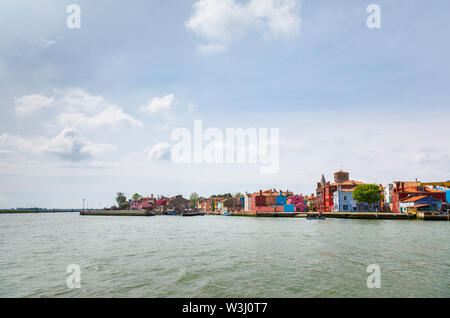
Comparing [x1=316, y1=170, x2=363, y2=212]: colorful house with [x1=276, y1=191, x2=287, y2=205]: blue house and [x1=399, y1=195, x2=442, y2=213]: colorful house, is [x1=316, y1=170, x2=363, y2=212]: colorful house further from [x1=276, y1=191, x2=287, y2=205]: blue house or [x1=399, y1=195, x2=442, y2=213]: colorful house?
[x1=399, y1=195, x2=442, y2=213]: colorful house

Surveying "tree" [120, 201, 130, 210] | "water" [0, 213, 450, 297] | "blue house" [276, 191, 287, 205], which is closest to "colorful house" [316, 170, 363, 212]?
"blue house" [276, 191, 287, 205]

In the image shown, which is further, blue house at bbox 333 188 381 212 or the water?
blue house at bbox 333 188 381 212

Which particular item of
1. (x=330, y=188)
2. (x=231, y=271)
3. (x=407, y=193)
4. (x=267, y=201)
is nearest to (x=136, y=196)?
(x=267, y=201)

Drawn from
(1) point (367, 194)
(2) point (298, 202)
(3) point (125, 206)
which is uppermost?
(1) point (367, 194)

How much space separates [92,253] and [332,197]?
92802mm

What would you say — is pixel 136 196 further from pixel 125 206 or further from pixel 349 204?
pixel 349 204

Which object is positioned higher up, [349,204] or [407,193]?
[407,193]

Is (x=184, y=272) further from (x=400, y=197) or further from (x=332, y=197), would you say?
(x=332, y=197)

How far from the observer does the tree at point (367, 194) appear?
85562 mm

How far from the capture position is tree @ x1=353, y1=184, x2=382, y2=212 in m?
85.6

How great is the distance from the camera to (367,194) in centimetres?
8556

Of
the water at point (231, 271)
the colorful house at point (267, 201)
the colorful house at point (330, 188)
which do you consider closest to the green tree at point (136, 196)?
the colorful house at point (267, 201)
